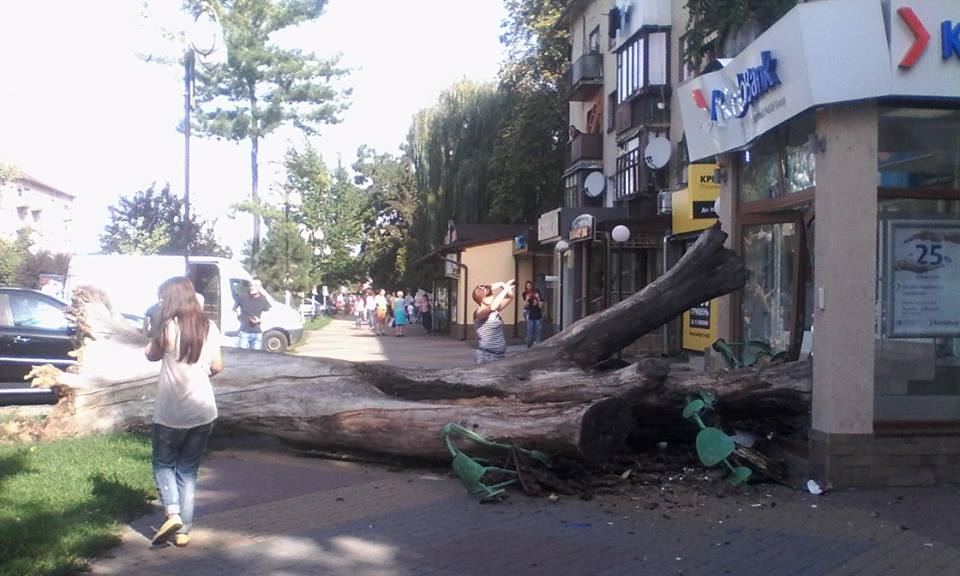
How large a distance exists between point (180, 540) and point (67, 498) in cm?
143

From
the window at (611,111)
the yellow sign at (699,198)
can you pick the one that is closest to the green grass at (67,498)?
the yellow sign at (699,198)

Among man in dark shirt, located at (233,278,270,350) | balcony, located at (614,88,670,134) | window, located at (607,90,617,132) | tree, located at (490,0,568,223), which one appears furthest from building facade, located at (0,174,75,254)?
man in dark shirt, located at (233,278,270,350)

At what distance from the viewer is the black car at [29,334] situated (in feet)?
47.9

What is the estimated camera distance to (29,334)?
48.8 feet

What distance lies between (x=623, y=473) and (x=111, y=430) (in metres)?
5.00

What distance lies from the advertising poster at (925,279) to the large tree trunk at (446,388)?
0.90 meters

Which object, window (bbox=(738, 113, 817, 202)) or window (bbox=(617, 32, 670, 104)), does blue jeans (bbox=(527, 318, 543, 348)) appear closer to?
window (bbox=(617, 32, 670, 104))

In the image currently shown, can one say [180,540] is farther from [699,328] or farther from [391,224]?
[391,224]

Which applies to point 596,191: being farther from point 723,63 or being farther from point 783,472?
point 783,472

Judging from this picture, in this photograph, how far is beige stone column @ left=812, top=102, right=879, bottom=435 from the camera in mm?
8086

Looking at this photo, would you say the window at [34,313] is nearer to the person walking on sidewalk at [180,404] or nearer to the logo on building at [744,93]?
the person walking on sidewalk at [180,404]

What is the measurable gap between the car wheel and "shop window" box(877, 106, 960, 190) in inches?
719

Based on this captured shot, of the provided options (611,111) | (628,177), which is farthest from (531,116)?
(628,177)

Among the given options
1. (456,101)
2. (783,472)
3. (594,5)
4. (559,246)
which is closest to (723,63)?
(783,472)
